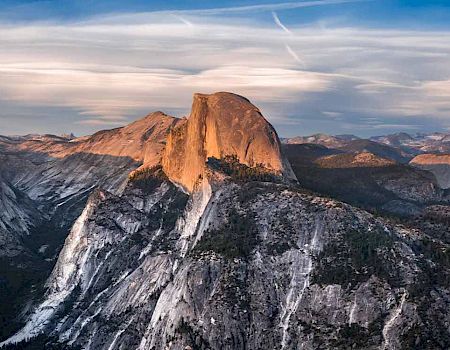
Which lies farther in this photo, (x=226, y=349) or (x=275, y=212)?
(x=275, y=212)

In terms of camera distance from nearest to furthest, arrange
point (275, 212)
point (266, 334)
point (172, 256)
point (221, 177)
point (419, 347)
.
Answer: point (419, 347)
point (266, 334)
point (275, 212)
point (172, 256)
point (221, 177)

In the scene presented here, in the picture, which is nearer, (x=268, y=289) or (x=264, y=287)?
(x=268, y=289)

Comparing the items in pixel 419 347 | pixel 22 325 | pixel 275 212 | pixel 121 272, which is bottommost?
pixel 22 325

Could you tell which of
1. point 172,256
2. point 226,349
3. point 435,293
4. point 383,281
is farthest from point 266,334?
point 172,256

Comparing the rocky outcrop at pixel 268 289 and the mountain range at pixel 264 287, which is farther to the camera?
the mountain range at pixel 264 287

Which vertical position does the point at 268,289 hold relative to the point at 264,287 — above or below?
below

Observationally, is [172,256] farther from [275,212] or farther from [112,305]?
[275,212]

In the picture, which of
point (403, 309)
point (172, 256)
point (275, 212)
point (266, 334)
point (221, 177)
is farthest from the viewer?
point (221, 177)

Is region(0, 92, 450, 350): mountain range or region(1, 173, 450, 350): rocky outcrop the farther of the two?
region(0, 92, 450, 350): mountain range

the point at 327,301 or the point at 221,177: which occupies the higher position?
the point at 221,177

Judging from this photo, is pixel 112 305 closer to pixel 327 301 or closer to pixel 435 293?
pixel 327 301
